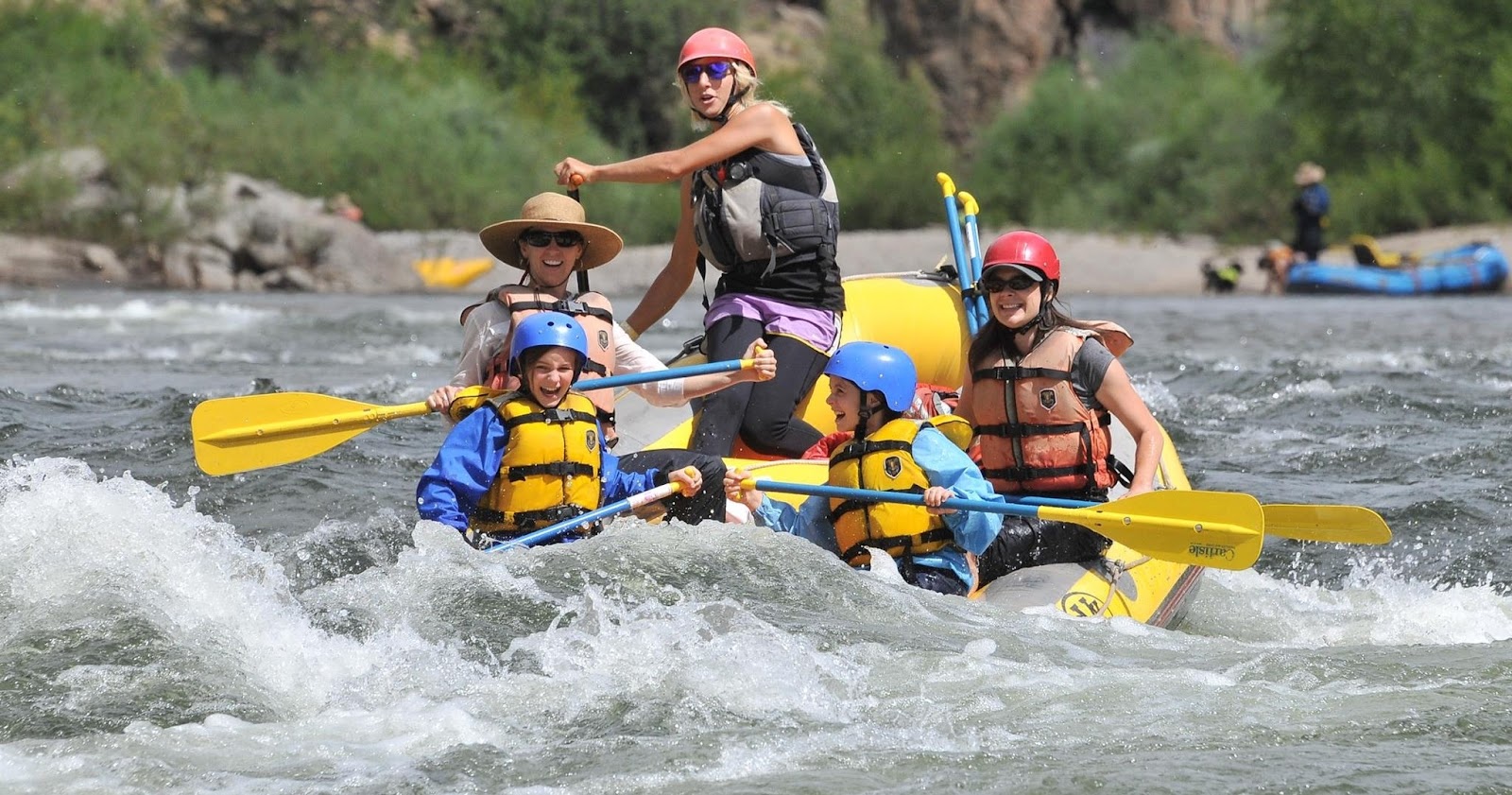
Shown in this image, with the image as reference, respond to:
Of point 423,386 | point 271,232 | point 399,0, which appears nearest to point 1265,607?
point 423,386

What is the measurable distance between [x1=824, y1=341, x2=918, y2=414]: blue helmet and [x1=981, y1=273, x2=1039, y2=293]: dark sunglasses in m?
0.32

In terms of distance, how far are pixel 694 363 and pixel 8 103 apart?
20.8 metres

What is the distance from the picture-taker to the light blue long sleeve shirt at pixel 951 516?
4.88 meters

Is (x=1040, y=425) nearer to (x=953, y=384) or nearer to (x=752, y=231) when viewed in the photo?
(x=752, y=231)

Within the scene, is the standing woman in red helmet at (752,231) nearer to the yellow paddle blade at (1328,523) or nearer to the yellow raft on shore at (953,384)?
the yellow raft on shore at (953,384)

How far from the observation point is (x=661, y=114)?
34188 mm

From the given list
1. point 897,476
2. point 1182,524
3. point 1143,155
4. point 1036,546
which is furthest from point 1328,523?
point 1143,155

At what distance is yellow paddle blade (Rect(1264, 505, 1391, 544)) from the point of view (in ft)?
17.1

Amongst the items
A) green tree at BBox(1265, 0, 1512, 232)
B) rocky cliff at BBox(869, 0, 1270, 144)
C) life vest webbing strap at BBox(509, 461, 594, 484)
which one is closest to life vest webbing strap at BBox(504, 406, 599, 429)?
life vest webbing strap at BBox(509, 461, 594, 484)

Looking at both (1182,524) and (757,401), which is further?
(757,401)

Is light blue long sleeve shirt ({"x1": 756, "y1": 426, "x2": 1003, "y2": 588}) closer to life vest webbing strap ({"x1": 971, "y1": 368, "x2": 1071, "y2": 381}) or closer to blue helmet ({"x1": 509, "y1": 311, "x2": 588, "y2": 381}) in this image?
life vest webbing strap ({"x1": 971, "y1": 368, "x2": 1071, "y2": 381})

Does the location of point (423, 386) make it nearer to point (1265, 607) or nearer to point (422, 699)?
point (1265, 607)

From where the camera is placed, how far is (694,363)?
18.4ft

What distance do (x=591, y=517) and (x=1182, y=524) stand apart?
1533mm
